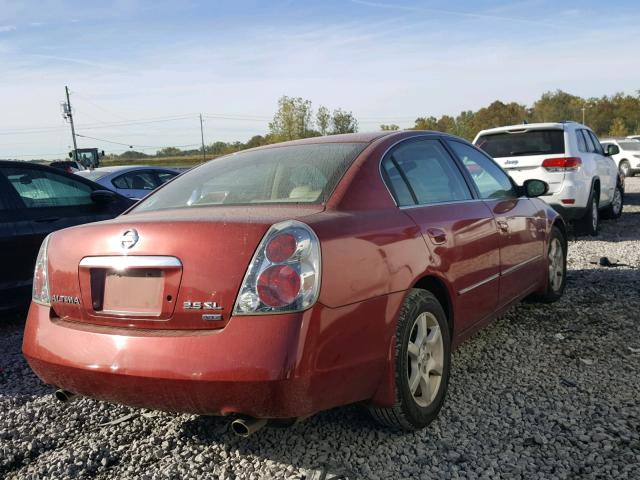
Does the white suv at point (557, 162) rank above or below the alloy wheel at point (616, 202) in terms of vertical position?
above

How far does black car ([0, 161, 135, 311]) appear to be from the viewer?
16.5 ft

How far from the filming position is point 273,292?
2.28 m

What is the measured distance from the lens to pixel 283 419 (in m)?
2.35

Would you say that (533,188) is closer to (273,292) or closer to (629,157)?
(273,292)

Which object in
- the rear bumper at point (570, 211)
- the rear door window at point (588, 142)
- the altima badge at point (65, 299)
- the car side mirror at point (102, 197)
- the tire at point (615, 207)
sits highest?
the rear door window at point (588, 142)

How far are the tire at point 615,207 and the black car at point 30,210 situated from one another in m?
8.52

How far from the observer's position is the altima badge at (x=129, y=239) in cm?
254

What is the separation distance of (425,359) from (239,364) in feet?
3.69

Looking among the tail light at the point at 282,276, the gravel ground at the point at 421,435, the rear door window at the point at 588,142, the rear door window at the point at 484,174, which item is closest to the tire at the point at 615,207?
the rear door window at the point at 588,142

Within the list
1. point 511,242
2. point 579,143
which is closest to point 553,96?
point 579,143

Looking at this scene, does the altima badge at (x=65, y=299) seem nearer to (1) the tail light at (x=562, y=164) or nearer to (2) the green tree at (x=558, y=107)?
(1) the tail light at (x=562, y=164)

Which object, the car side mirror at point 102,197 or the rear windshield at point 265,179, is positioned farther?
the car side mirror at point 102,197

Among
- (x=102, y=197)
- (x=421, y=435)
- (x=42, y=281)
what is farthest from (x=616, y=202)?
(x=42, y=281)

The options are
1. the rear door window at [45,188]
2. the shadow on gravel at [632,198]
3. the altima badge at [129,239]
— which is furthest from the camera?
the shadow on gravel at [632,198]
